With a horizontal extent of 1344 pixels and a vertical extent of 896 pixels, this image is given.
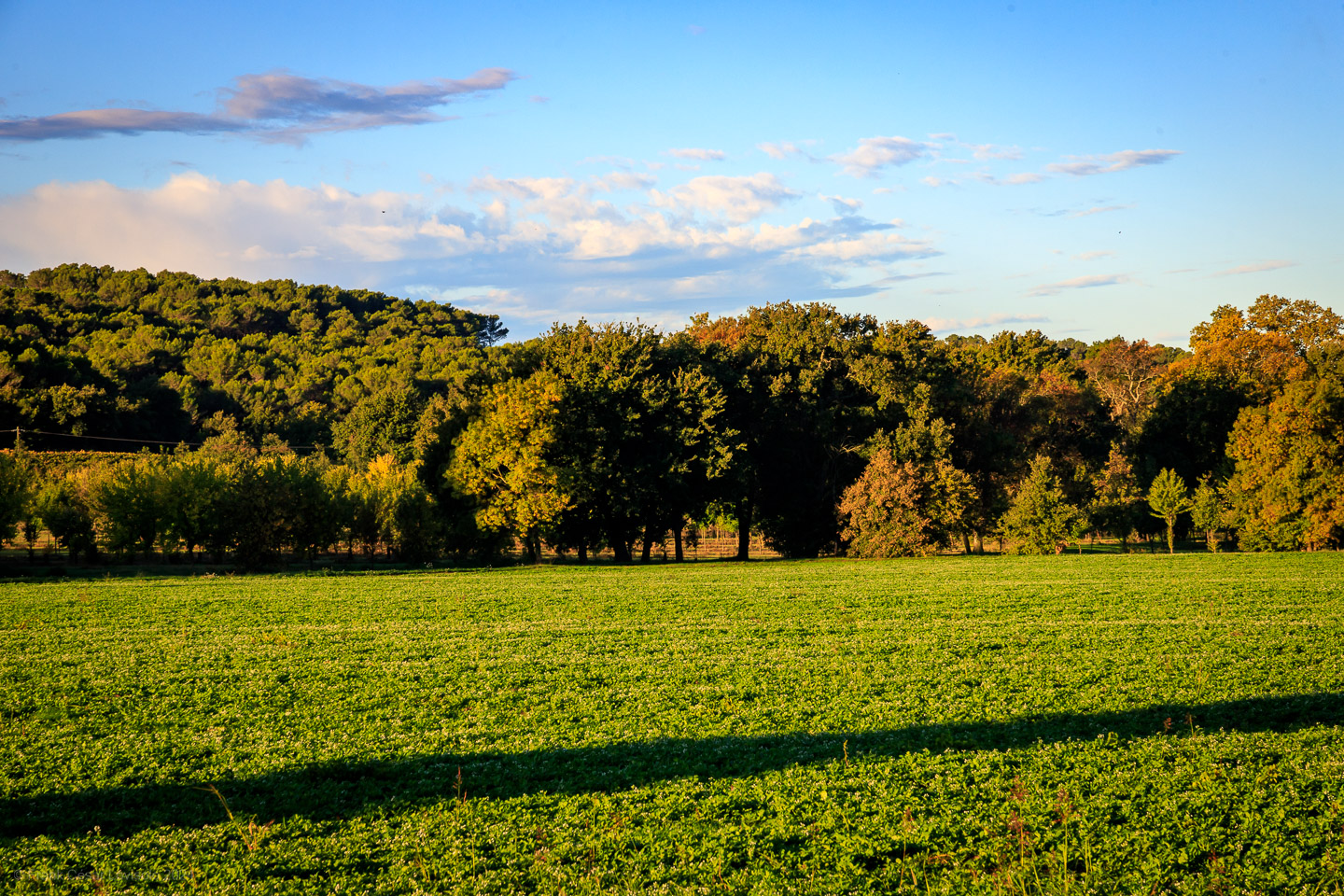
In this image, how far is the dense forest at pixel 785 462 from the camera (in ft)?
136

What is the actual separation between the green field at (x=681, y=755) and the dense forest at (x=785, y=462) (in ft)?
74.8

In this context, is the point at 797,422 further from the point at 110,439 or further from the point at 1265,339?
the point at 110,439

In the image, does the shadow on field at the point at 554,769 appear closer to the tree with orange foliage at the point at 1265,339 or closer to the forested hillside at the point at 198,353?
the tree with orange foliage at the point at 1265,339

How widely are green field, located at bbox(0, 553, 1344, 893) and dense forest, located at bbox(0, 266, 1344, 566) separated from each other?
22.8 m

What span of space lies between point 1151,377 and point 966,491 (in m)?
33.1

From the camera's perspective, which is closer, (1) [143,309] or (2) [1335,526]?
(2) [1335,526]

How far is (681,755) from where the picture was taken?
30.9ft

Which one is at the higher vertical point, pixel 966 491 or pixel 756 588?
pixel 966 491

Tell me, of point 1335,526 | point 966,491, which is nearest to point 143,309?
point 966,491

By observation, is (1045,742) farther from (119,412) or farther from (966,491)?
(119,412)

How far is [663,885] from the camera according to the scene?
6.32 meters

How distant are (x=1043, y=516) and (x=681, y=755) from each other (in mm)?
42315

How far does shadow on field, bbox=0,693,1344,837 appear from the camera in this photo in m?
7.81

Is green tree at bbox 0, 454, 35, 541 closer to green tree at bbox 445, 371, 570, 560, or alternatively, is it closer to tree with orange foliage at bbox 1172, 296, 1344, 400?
green tree at bbox 445, 371, 570, 560
